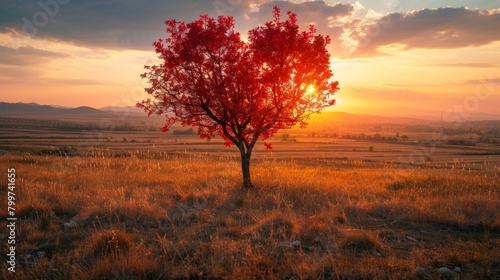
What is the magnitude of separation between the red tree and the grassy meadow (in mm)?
2793

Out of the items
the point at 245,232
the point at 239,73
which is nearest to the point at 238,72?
the point at 239,73

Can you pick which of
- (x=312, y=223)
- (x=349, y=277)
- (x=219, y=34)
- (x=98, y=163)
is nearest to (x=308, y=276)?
(x=349, y=277)

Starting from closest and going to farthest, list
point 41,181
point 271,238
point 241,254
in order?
1. point 241,254
2. point 271,238
3. point 41,181

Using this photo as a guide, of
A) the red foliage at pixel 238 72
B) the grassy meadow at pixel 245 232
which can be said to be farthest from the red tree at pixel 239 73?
the grassy meadow at pixel 245 232

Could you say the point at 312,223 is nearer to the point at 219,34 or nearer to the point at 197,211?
the point at 197,211

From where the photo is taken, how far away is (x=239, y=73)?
11.0 meters

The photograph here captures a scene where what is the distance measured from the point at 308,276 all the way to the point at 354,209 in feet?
15.9

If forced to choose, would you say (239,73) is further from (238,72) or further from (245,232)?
(245,232)

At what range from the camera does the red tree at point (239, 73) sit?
10734 mm

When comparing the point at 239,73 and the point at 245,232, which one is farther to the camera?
the point at 239,73

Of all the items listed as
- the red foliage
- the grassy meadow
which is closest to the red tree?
the red foliage

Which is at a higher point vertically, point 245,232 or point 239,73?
point 239,73

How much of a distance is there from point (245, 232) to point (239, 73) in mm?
5511

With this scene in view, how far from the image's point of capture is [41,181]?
12.7 meters
